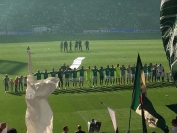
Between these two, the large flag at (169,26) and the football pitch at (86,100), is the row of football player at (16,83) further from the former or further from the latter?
the large flag at (169,26)

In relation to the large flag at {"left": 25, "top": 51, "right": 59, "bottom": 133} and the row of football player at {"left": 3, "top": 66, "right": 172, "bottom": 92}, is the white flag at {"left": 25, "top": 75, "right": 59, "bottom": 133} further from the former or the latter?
the row of football player at {"left": 3, "top": 66, "right": 172, "bottom": 92}

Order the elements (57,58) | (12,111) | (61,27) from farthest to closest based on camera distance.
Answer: (61,27)
(57,58)
(12,111)

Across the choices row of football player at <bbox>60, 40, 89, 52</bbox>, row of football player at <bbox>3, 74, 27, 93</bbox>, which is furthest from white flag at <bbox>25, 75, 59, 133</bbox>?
row of football player at <bbox>60, 40, 89, 52</bbox>

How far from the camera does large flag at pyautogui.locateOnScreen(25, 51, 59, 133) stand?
720 cm

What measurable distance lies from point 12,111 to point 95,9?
67465 mm

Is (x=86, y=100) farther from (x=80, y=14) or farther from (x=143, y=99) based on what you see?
(x=80, y=14)

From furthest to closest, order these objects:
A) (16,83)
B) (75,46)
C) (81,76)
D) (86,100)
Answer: (75,46), (81,76), (16,83), (86,100)

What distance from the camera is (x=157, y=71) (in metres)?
26.5

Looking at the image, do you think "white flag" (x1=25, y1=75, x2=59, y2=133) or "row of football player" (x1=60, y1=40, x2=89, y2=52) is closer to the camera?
"white flag" (x1=25, y1=75, x2=59, y2=133)

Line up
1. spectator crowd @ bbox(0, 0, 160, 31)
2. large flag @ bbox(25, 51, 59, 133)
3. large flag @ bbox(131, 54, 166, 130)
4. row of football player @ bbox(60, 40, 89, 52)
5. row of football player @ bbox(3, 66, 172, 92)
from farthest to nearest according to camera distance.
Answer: spectator crowd @ bbox(0, 0, 160, 31)
row of football player @ bbox(60, 40, 89, 52)
row of football player @ bbox(3, 66, 172, 92)
large flag @ bbox(25, 51, 59, 133)
large flag @ bbox(131, 54, 166, 130)

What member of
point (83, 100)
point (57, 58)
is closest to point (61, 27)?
point (57, 58)

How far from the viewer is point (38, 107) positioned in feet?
23.7

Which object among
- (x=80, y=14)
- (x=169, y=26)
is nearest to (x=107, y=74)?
(x=169, y=26)

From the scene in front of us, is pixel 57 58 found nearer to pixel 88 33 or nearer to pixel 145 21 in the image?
pixel 88 33
